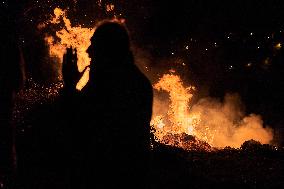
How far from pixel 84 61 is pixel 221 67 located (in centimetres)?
1165

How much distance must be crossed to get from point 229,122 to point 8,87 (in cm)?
1970

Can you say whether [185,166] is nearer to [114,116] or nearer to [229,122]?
[114,116]

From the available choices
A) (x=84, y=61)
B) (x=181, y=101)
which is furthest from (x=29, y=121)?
(x=181, y=101)

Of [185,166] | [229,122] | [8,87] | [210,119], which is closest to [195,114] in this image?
[210,119]

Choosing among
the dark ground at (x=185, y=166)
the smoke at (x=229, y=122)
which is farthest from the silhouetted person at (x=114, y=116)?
the smoke at (x=229, y=122)

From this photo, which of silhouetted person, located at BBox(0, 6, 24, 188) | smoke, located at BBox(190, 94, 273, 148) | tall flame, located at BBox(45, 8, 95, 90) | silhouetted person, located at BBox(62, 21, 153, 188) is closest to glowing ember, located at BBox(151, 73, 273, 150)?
smoke, located at BBox(190, 94, 273, 148)

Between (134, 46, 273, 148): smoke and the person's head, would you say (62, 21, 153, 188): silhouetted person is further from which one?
(134, 46, 273, 148): smoke

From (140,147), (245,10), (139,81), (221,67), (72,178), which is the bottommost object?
(72,178)

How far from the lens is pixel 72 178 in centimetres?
269

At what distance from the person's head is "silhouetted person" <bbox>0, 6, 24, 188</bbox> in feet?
6.10

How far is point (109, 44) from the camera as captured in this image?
280 centimetres

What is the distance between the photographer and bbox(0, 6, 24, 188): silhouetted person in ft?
14.2

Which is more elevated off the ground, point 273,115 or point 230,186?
point 273,115

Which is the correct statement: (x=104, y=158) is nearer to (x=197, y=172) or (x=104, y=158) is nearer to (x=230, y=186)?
(x=230, y=186)
